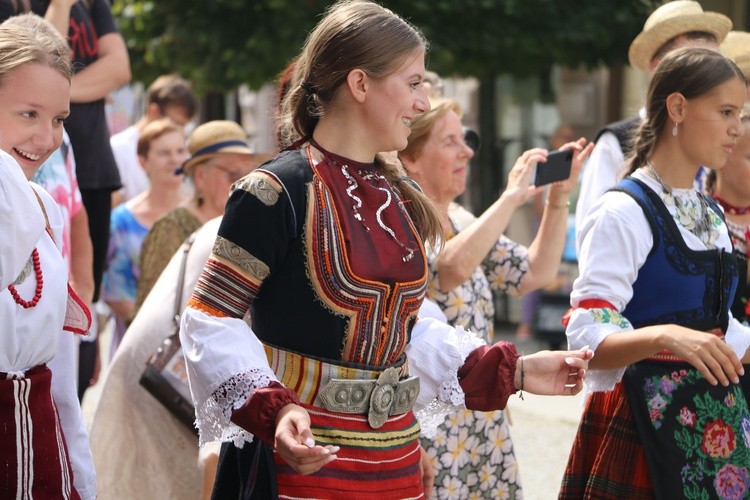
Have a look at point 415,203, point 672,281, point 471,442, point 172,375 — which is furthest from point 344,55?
point 172,375

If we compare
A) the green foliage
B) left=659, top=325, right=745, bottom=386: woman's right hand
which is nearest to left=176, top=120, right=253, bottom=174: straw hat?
left=659, top=325, right=745, bottom=386: woman's right hand

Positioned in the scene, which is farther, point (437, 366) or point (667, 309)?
point (667, 309)

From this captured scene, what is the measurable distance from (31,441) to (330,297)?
74cm

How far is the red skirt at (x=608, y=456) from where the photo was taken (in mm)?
3875

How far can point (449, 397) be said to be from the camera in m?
3.41

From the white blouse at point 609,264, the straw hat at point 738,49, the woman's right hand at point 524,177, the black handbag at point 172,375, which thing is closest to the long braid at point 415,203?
the white blouse at point 609,264

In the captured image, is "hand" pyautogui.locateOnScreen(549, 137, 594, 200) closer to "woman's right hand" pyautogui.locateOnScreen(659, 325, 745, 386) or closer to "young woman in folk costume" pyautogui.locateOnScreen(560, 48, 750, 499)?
"young woman in folk costume" pyautogui.locateOnScreen(560, 48, 750, 499)

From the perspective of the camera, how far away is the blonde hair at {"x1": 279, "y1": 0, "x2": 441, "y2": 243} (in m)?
3.14

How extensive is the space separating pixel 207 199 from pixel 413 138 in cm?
178

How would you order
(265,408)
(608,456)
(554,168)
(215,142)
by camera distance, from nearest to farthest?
1. (265,408)
2. (608,456)
3. (554,168)
4. (215,142)

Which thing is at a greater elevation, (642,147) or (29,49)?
(29,49)

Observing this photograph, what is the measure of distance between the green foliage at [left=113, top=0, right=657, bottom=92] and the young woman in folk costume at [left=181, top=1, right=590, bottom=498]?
7.68m

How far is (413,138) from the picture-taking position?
4.74 meters

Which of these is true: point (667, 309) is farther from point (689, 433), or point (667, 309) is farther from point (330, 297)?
point (330, 297)
